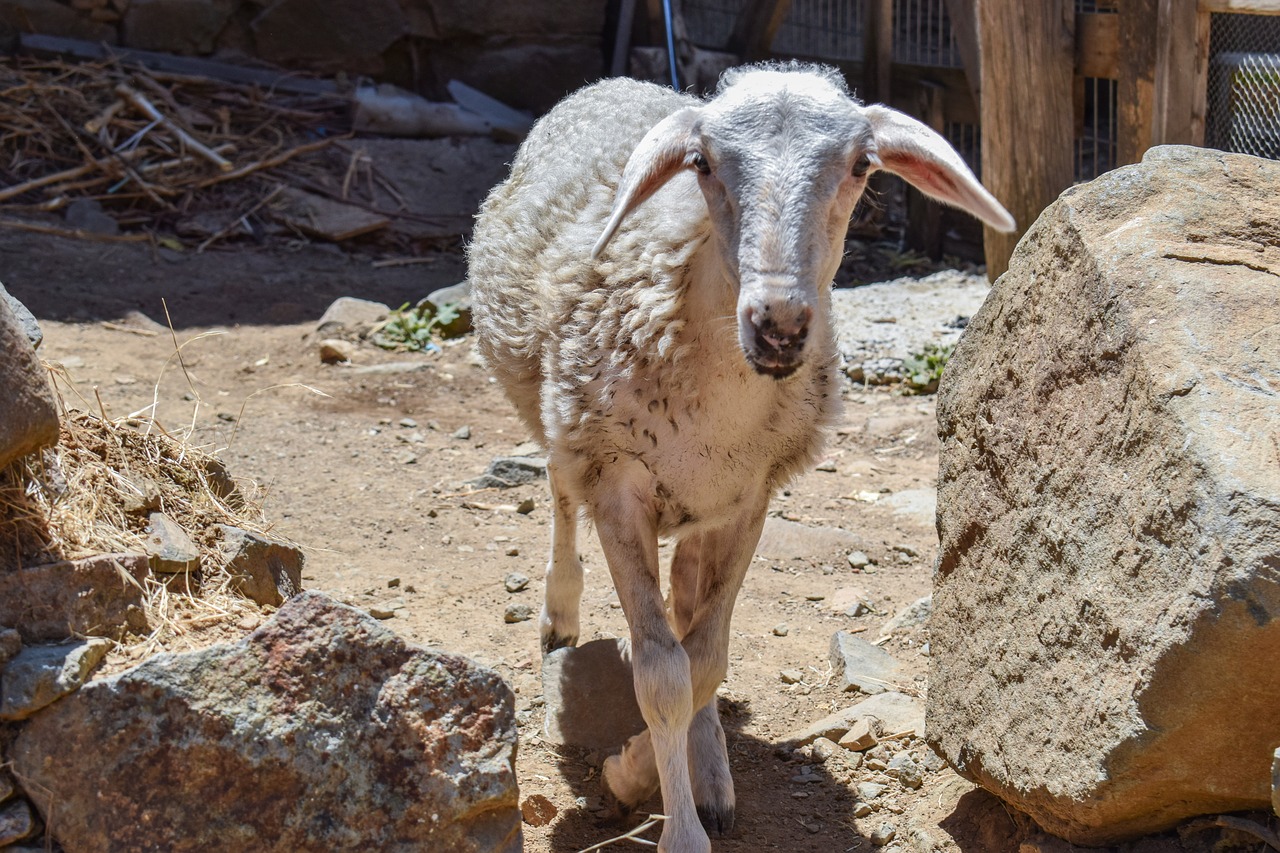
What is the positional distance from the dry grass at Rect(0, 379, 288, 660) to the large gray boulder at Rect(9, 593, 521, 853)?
0.21 meters

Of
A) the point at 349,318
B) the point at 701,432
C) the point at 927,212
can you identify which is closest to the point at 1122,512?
the point at 701,432

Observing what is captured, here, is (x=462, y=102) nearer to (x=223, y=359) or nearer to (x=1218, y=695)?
(x=223, y=359)

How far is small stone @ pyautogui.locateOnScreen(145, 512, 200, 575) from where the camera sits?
3.11 m

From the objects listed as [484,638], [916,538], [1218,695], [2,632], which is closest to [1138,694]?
[1218,695]

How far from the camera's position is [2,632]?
2.67 meters

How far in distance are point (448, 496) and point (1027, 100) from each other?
331cm

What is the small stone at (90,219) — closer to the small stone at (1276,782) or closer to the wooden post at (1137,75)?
the wooden post at (1137,75)

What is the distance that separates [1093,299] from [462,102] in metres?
9.72

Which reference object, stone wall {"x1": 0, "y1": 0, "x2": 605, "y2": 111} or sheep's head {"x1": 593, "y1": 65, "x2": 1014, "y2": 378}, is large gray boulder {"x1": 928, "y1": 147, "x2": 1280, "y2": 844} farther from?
stone wall {"x1": 0, "y1": 0, "x2": 605, "y2": 111}

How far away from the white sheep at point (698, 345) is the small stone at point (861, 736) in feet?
1.40

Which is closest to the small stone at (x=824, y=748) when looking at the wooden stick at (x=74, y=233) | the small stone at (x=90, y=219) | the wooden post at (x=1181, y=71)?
the wooden post at (x=1181, y=71)

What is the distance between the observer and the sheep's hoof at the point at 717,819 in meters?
3.72

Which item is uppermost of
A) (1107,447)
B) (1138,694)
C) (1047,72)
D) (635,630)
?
(1047,72)

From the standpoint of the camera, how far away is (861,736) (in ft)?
13.0
